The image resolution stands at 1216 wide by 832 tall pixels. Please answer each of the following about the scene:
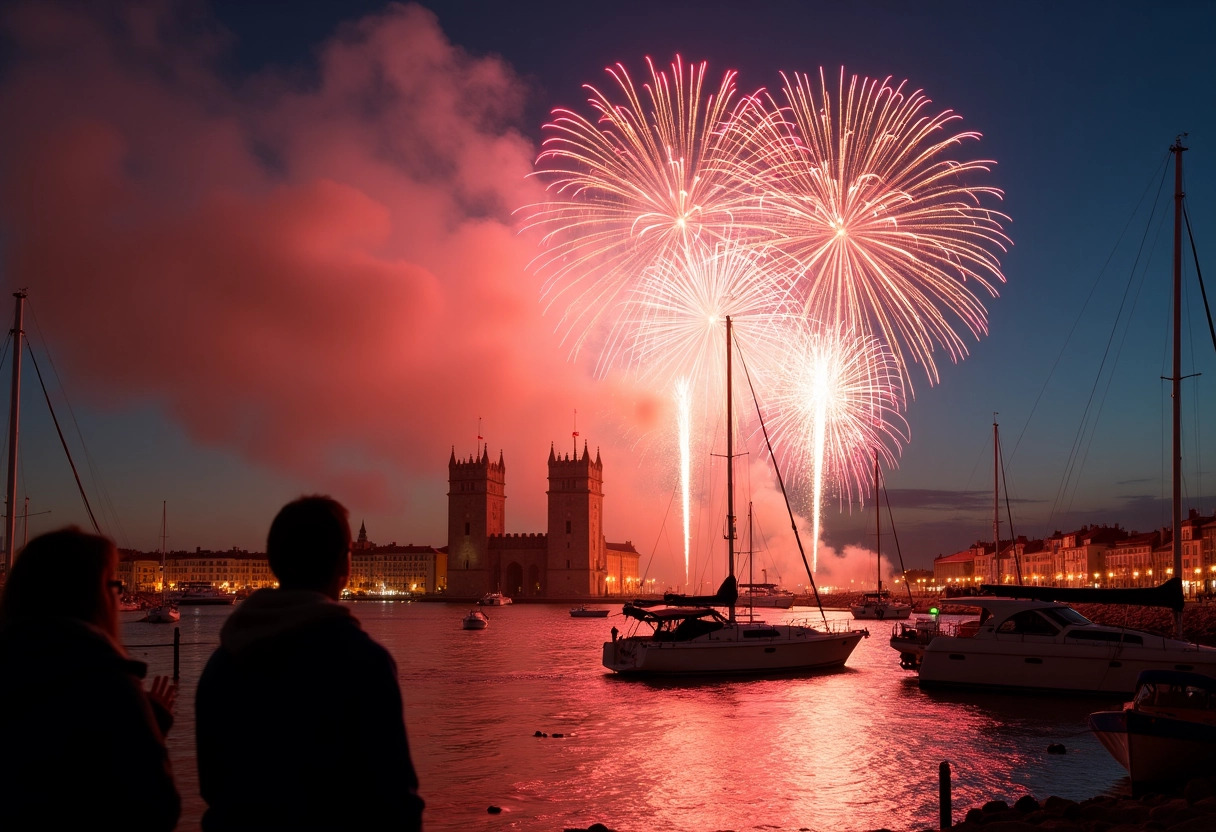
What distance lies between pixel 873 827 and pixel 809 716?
9.08 meters

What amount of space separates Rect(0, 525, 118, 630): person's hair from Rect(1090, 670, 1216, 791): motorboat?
1233 centimetres

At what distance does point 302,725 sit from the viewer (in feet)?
7.77

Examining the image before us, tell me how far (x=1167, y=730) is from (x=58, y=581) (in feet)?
41.3

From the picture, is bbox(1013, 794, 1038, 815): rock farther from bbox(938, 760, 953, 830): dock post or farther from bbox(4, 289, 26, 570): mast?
bbox(4, 289, 26, 570): mast

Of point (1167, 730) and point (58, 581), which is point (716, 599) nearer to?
point (1167, 730)

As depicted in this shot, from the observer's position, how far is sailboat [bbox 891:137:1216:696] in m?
20.1

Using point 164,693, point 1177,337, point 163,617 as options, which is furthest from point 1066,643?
point 163,617

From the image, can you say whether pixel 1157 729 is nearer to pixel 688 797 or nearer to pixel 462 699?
pixel 688 797

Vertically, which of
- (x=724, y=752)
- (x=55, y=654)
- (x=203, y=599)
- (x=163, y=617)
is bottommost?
(x=203, y=599)

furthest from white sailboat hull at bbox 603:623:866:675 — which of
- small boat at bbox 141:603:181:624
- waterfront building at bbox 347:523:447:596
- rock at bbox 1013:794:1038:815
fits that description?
waterfront building at bbox 347:523:447:596

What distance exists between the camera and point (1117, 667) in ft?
66.2

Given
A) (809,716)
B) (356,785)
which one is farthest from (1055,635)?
(356,785)

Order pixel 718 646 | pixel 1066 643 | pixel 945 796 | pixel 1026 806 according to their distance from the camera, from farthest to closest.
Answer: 1. pixel 718 646
2. pixel 1066 643
3. pixel 1026 806
4. pixel 945 796

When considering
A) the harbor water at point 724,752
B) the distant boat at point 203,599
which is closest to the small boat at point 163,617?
the harbor water at point 724,752
